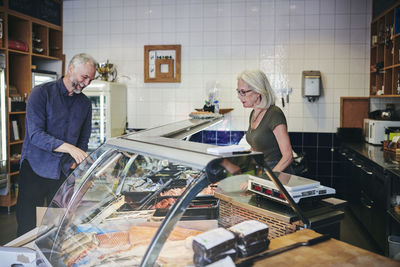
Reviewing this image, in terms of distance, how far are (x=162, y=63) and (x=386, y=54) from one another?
3.08 meters

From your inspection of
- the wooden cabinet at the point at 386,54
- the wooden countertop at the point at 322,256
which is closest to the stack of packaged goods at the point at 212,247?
the wooden countertop at the point at 322,256

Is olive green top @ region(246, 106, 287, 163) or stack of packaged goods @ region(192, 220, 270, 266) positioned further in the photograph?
olive green top @ region(246, 106, 287, 163)

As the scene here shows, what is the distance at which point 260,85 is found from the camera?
271 cm

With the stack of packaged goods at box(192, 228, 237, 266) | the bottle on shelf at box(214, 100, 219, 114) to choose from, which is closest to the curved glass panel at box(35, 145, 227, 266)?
the stack of packaged goods at box(192, 228, 237, 266)

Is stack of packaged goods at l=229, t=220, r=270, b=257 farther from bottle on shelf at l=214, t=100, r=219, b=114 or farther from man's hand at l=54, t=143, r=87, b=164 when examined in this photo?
bottle on shelf at l=214, t=100, r=219, b=114

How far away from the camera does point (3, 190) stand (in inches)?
186

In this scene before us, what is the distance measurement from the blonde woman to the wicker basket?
2.78 feet

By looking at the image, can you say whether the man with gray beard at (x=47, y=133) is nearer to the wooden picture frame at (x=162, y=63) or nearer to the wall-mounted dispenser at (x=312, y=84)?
the wooden picture frame at (x=162, y=63)

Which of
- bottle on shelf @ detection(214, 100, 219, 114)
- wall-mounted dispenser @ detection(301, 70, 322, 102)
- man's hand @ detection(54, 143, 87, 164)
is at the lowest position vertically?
man's hand @ detection(54, 143, 87, 164)

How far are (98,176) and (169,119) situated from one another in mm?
3975

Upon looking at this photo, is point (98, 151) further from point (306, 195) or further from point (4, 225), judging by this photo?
point (4, 225)

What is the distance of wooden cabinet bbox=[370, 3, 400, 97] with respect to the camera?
4250 mm

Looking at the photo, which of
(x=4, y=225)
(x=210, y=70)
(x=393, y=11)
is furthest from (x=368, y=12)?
(x=4, y=225)

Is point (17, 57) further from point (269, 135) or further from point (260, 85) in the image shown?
point (269, 135)
